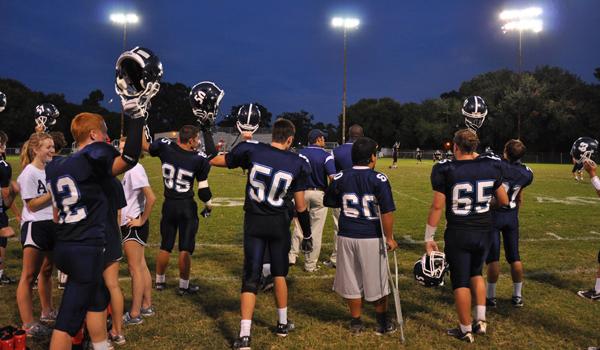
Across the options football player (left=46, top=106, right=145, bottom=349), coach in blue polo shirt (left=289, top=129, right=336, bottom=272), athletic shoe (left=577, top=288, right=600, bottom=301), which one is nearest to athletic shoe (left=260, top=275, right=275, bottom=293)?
coach in blue polo shirt (left=289, top=129, right=336, bottom=272)

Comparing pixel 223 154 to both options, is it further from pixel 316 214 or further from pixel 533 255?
pixel 533 255

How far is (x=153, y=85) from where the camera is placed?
11.5ft

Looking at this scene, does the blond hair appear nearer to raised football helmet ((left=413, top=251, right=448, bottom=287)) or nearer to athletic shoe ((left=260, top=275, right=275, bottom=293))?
athletic shoe ((left=260, top=275, right=275, bottom=293))

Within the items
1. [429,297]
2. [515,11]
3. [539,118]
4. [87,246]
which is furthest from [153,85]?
[539,118]

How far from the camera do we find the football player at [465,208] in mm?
4957

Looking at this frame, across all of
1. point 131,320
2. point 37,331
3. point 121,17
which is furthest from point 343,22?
point 37,331

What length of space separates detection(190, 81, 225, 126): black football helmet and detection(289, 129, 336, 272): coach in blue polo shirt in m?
2.47

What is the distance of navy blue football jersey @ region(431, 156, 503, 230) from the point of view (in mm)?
4945

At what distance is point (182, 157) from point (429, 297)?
Result: 3.95m

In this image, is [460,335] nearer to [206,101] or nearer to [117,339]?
[117,339]

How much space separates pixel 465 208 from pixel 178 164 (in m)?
3.66

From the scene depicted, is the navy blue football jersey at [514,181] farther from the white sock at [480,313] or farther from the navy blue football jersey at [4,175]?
the navy blue football jersey at [4,175]

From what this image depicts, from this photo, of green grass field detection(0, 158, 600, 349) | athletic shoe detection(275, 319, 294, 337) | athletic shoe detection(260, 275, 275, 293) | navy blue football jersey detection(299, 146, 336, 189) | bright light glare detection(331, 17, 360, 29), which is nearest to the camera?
green grass field detection(0, 158, 600, 349)

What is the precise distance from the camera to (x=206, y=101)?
536cm
